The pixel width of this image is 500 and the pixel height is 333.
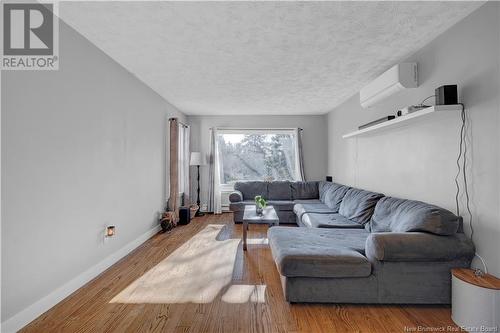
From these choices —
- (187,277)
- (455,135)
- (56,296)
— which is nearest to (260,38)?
(455,135)

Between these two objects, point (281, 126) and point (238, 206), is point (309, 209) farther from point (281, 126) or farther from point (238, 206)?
point (281, 126)

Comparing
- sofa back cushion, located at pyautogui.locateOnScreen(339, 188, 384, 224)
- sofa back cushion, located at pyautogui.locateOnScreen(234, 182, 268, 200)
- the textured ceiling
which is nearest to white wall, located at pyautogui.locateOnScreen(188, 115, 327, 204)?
sofa back cushion, located at pyautogui.locateOnScreen(234, 182, 268, 200)

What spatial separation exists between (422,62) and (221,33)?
2.13 meters

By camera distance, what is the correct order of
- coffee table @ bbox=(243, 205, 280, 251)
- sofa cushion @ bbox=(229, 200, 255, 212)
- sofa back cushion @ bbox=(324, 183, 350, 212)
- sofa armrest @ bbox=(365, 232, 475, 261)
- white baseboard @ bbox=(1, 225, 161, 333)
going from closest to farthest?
white baseboard @ bbox=(1, 225, 161, 333), sofa armrest @ bbox=(365, 232, 475, 261), coffee table @ bbox=(243, 205, 280, 251), sofa back cushion @ bbox=(324, 183, 350, 212), sofa cushion @ bbox=(229, 200, 255, 212)

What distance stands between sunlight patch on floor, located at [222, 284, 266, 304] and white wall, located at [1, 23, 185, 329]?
4.77 feet

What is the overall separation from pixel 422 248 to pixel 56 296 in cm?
305

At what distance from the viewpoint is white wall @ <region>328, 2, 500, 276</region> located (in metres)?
1.95

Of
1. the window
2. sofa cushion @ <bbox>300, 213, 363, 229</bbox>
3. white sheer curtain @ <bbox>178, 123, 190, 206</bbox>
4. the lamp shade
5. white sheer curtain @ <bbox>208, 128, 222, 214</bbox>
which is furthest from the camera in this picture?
the window

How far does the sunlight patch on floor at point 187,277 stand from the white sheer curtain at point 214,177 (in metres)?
2.45

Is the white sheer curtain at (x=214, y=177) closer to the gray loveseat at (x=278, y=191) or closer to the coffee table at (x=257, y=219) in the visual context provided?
the gray loveseat at (x=278, y=191)

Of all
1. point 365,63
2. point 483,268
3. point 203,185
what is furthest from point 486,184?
point 203,185

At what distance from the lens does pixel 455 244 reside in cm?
209

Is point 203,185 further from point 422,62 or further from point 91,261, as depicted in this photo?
point 422,62

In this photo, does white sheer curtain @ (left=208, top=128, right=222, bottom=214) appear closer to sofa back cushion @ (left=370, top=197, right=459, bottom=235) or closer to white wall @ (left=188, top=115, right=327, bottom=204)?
white wall @ (left=188, top=115, right=327, bottom=204)
